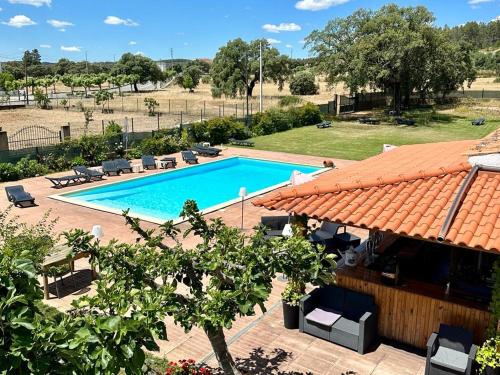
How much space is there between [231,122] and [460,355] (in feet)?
91.2

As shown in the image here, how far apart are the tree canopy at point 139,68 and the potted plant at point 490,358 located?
104 m

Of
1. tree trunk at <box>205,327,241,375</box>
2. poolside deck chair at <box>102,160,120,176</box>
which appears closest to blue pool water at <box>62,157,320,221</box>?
poolside deck chair at <box>102,160,120,176</box>

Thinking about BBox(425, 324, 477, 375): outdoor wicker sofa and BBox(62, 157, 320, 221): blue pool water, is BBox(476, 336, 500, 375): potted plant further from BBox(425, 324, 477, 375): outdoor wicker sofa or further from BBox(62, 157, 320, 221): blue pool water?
BBox(62, 157, 320, 221): blue pool water

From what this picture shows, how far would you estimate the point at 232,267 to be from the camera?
515 cm

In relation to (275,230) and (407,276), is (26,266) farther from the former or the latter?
→ (275,230)

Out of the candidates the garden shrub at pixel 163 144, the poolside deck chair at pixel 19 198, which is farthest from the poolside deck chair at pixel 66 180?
the garden shrub at pixel 163 144

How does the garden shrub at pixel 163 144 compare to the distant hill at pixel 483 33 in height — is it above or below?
below

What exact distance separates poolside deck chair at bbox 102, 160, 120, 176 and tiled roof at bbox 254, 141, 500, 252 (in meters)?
16.0

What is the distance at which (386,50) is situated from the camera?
41.3m

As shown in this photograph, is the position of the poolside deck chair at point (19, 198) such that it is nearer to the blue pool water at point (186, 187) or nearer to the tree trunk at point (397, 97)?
the blue pool water at point (186, 187)

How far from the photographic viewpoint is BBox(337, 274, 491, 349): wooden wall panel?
765 cm

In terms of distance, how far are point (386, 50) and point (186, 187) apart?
89.0ft

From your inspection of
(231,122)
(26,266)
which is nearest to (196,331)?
(26,266)

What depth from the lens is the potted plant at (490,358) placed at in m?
6.80
